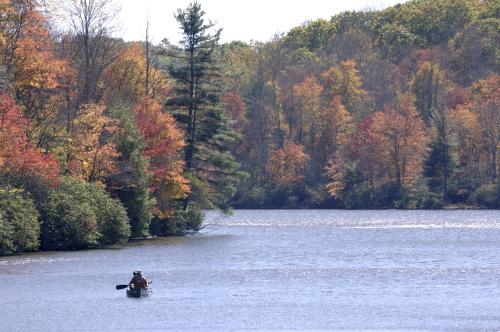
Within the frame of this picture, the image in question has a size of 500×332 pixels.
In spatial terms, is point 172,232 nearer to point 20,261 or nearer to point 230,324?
point 20,261

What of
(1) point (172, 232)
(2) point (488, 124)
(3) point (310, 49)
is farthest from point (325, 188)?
(1) point (172, 232)

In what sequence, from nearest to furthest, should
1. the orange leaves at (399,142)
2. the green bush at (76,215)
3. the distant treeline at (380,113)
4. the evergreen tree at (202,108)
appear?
the green bush at (76,215) → the evergreen tree at (202,108) → the distant treeline at (380,113) → the orange leaves at (399,142)

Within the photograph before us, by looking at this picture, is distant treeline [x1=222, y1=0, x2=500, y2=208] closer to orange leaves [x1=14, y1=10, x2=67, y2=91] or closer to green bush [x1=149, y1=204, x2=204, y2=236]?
green bush [x1=149, y1=204, x2=204, y2=236]

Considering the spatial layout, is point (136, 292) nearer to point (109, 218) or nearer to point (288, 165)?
point (109, 218)

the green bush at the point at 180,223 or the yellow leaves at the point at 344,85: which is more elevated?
the yellow leaves at the point at 344,85

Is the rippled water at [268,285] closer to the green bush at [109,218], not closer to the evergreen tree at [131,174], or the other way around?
the green bush at [109,218]

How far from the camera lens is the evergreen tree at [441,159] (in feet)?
351

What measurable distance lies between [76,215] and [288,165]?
224 feet

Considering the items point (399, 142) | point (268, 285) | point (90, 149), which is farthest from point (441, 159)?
point (268, 285)

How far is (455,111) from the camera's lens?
113 meters

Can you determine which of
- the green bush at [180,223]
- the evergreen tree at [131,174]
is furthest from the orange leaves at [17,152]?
the green bush at [180,223]

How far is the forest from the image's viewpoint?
A: 180ft

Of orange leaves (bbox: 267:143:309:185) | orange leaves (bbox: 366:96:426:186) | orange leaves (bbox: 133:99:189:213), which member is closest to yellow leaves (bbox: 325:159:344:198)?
orange leaves (bbox: 267:143:309:185)

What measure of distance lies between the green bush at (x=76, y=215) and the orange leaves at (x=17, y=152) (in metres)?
1.42
